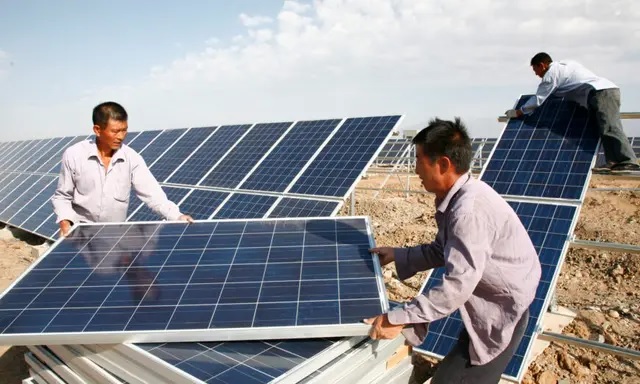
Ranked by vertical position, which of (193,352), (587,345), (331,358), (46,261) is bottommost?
(587,345)

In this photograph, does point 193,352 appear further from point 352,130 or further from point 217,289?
point 352,130

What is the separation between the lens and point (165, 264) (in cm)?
425

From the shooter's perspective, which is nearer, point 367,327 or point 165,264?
point 367,327

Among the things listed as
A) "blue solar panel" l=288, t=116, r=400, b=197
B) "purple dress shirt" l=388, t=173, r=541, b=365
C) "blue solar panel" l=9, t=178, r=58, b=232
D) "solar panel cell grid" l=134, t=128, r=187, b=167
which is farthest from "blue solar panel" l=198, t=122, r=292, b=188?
"purple dress shirt" l=388, t=173, r=541, b=365

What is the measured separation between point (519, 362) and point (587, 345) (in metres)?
1.03

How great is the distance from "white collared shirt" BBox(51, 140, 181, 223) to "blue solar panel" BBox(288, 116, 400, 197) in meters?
3.27

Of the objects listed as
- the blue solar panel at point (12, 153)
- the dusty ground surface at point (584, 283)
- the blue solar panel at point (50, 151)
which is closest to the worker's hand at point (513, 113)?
the dusty ground surface at point (584, 283)

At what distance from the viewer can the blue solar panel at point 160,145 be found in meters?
14.0

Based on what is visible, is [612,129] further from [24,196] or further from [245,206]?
[24,196]

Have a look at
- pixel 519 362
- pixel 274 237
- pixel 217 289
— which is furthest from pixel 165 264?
pixel 519 362

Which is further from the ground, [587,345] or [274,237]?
[274,237]

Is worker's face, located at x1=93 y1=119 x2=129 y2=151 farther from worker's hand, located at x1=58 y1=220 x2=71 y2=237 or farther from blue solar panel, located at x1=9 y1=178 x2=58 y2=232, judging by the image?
blue solar panel, located at x1=9 y1=178 x2=58 y2=232

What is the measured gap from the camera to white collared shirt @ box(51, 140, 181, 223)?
5676mm

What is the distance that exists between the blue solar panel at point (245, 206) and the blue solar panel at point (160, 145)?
17.0 feet
